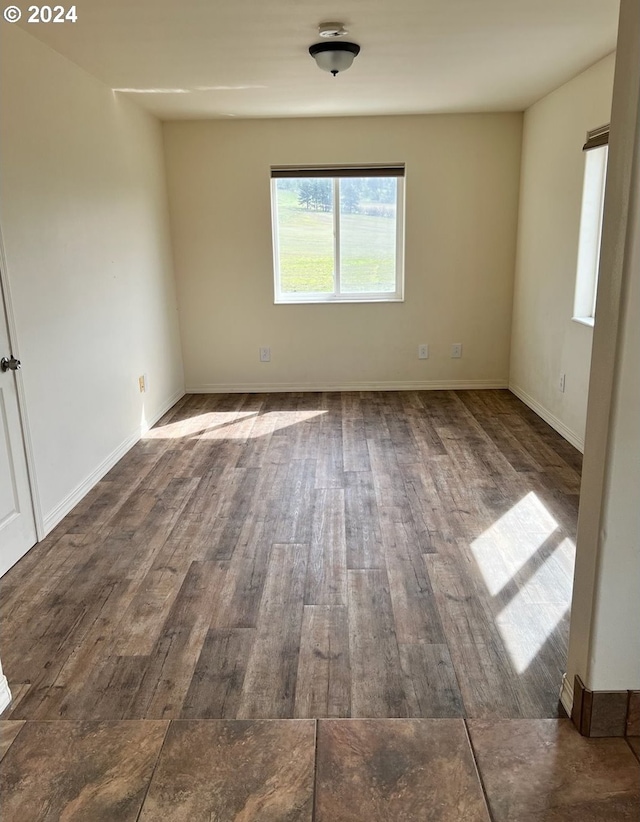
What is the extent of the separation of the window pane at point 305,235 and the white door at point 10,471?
324cm

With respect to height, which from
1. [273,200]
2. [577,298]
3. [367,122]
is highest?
[367,122]

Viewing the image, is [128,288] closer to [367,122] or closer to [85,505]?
[85,505]

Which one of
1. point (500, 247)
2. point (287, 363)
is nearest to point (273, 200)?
point (287, 363)

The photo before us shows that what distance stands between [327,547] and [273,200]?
356cm

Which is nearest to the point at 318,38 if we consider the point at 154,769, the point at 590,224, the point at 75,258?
the point at 75,258

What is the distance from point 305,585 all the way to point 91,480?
1.70m

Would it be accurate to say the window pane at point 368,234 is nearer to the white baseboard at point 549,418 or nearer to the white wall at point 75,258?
the white baseboard at point 549,418

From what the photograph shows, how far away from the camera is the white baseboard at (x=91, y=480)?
10.2 feet

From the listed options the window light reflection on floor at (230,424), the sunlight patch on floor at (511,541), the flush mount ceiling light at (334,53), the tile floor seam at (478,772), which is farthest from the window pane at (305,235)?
the tile floor seam at (478,772)

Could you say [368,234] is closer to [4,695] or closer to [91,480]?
[91,480]

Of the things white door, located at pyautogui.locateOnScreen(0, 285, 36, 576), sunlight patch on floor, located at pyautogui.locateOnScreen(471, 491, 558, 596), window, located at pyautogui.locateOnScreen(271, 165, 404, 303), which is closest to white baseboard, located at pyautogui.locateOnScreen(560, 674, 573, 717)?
sunlight patch on floor, located at pyautogui.locateOnScreen(471, 491, 558, 596)

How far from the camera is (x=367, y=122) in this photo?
518cm

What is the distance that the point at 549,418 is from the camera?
4.66 meters

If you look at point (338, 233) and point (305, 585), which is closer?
point (305, 585)
